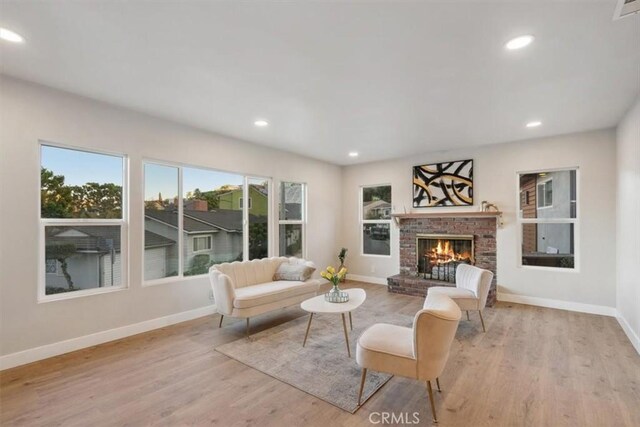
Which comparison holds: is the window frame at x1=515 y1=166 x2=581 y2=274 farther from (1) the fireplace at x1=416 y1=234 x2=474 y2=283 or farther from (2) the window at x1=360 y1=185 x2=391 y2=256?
(2) the window at x1=360 y1=185 x2=391 y2=256

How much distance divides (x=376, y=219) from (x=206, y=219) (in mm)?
3736

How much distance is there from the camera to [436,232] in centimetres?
580

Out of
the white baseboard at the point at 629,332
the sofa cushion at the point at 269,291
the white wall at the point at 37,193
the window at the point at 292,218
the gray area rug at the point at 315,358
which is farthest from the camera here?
the window at the point at 292,218

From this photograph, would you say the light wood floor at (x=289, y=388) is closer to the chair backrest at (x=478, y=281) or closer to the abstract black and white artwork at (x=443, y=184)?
the chair backrest at (x=478, y=281)

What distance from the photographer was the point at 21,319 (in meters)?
2.89

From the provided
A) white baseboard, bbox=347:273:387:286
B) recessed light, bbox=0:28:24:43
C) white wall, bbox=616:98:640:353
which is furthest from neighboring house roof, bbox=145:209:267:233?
white wall, bbox=616:98:640:353

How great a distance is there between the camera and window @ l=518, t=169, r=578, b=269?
4.71 meters

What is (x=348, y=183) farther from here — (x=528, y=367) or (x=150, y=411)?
(x=150, y=411)

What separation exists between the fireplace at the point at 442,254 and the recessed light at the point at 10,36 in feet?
19.4

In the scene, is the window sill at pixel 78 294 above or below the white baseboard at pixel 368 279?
above

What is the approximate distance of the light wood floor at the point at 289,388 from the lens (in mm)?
2154

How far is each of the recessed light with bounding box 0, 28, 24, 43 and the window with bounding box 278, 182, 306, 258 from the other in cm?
394

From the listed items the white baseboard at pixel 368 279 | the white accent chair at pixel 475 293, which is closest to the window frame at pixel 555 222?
the white accent chair at pixel 475 293

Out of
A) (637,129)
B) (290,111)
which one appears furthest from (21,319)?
(637,129)
